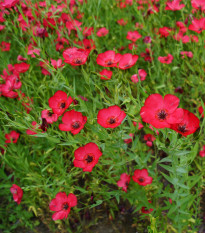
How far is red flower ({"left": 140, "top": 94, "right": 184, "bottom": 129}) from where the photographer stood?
1.04 metres

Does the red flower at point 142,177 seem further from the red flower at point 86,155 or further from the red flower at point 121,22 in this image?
the red flower at point 121,22

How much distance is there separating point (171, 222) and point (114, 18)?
84.0 inches

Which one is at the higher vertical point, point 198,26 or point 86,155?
point 198,26

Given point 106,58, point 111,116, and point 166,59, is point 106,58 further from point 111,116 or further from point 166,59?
point 166,59

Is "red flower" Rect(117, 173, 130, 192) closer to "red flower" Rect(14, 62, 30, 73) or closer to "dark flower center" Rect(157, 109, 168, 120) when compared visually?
"dark flower center" Rect(157, 109, 168, 120)

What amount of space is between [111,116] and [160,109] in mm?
240

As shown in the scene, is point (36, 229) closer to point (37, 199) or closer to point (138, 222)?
point (37, 199)

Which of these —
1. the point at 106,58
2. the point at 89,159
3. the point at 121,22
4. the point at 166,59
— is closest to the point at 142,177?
the point at 89,159

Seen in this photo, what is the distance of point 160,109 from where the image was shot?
1176 millimetres

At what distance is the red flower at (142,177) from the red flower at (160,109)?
572 millimetres

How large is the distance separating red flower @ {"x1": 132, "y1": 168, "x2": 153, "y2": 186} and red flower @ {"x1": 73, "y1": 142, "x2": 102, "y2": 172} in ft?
1.30

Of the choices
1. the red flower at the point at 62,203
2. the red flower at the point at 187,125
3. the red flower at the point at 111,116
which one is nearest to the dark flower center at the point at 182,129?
the red flower at the point at 187,125

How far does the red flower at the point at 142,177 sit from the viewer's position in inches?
61.9

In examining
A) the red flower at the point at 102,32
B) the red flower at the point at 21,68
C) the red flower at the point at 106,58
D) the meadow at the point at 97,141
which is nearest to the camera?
the meadow at the point at 97,141
